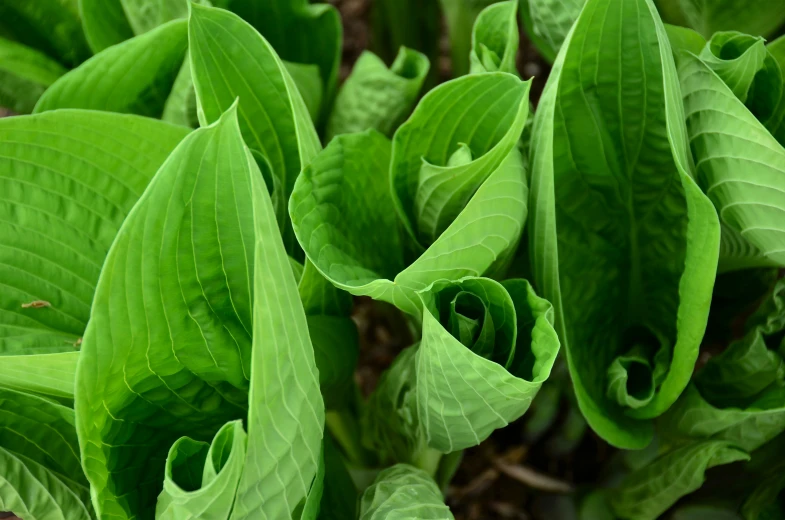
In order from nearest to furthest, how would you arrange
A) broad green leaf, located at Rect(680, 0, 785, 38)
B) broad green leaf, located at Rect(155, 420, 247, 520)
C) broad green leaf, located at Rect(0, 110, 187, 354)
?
1. broad green leaf, located at Rect(155, 420, 247, 520)
2. broad green leaf, located at Rect(0, 110, 187, 354)
3. broad green leaf, located at Rect(680, 0, 785, 38)

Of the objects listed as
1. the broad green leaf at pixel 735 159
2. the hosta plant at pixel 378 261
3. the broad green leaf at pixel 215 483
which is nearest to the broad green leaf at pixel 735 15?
the hosta plant at pixel 378 261

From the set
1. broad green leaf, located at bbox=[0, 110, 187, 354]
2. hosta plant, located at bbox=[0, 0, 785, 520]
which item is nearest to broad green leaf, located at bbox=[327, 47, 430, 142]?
hosta plant, located at bbox=[0, 0, 785, 520]

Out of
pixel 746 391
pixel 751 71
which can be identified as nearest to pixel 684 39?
pixel 751 71

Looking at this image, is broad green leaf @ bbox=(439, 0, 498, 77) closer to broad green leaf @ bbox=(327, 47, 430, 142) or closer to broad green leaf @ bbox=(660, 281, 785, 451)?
broad green leaf @ bbox=(327, 47, 430, 142)

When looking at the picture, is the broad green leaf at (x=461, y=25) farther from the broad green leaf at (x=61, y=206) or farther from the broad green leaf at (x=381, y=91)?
the broad green leaf at (x=61, y=206)

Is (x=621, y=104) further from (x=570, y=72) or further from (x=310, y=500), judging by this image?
(x=310, y=500)

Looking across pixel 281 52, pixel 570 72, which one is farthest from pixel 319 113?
pixel 570 72
